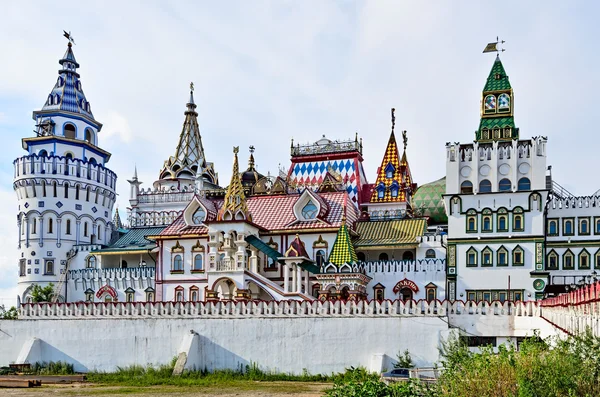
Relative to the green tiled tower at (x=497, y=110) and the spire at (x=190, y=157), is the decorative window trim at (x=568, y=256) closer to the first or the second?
the green tiled tower at (x=497, y=110)

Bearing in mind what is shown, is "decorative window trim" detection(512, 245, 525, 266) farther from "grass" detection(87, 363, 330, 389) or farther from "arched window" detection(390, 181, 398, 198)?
"grass" detection(87, 363, 330, 389)

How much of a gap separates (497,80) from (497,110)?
7.29ft

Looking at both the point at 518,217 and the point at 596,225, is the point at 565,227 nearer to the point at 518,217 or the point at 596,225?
the point at 596,225

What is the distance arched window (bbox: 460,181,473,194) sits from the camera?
161ft

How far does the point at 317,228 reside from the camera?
167 ft

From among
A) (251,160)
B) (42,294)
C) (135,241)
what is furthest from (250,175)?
(42,294)

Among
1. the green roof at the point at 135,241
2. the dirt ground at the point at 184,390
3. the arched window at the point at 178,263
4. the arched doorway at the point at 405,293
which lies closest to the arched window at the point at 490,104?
the arched doorway at the point at 405,293

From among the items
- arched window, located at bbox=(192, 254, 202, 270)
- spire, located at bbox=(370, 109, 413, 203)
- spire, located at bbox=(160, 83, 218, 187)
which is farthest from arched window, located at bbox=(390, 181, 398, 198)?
spire, located at bbox=(160, 83, 218, 187)

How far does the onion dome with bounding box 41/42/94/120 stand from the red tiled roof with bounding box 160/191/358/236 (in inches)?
572

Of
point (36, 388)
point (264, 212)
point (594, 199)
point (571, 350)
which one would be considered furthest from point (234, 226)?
point (571, 350)

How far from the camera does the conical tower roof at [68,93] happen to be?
61281mm

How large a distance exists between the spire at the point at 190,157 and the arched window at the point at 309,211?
1819 centimetres

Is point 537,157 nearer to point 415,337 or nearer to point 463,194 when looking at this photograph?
point 463,194

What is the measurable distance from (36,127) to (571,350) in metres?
49.2
